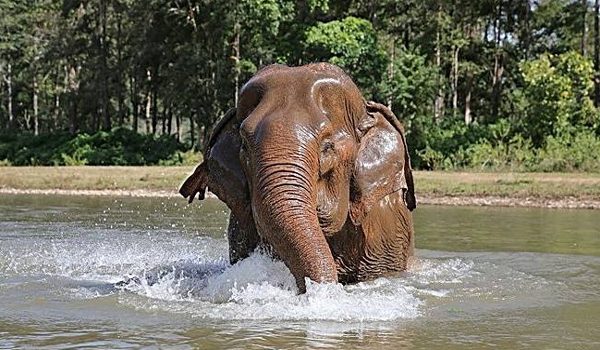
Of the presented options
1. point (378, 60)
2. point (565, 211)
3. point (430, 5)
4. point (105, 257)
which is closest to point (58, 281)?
point (105, 257)

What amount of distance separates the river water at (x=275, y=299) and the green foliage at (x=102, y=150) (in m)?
29.7

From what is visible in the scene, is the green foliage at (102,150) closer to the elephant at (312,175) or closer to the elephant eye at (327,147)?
the elephant at (312,175)

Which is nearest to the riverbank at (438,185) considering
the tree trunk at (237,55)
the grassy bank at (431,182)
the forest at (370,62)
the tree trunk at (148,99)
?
the grassy bank at (431,182)

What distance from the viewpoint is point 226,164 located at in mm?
8836

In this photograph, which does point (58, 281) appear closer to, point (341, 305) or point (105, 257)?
point (105, 257)

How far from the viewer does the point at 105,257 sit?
13.5 m

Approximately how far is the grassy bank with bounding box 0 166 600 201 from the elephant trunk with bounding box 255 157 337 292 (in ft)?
65.6

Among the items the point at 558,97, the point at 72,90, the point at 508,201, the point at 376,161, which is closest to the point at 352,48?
the point at 558,97

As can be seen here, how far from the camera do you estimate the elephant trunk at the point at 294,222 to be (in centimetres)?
752

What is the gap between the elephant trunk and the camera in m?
7.52

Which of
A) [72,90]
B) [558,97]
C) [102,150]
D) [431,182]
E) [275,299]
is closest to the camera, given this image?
[275,299]

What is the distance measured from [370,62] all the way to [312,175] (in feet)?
116

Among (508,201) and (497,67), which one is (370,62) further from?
(508,201)

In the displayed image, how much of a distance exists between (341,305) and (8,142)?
47.5 meters
